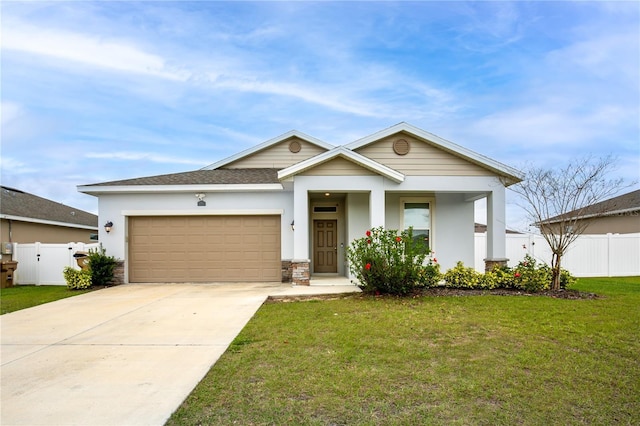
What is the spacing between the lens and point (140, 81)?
45.3 ft

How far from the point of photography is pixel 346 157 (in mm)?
11430

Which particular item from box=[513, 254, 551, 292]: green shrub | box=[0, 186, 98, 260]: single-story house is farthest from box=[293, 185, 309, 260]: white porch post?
box=[0, 186, 98, 260]: single-story house

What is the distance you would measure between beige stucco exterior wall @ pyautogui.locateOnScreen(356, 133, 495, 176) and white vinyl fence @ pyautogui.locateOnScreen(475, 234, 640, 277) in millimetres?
4596

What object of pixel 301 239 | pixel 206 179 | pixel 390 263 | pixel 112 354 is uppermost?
pixel 206 179

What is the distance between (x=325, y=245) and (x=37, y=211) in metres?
14.5

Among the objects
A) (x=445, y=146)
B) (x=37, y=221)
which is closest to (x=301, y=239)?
(x=445, y=146)

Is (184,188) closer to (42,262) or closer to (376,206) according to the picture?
(376,206)

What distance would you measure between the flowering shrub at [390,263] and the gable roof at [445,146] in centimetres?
345

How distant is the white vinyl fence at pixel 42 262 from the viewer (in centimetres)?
1454

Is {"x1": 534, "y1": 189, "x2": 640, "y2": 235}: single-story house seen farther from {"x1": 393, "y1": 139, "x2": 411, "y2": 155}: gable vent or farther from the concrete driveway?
the concrete driveway

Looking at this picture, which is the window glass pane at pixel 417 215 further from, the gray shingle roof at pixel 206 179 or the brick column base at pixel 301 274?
the gray shingle roof at pixel 206 179

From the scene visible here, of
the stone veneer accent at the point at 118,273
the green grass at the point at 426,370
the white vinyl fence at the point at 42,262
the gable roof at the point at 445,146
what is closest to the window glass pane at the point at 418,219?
the gable roof at the point at 445,146

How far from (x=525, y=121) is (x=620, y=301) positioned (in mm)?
7882

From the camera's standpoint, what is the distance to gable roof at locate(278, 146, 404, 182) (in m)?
11.2
